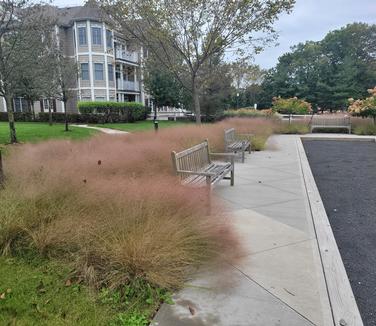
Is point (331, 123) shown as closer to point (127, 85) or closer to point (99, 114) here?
point (99, 114)

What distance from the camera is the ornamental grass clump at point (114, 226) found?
2.99m

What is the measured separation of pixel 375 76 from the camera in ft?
158

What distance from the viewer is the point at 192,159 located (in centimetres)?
591

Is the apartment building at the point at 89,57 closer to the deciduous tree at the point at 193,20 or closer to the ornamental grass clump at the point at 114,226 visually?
the deciduous tree at the point at 193,20

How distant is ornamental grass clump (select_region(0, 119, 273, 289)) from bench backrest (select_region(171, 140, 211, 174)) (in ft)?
2.19

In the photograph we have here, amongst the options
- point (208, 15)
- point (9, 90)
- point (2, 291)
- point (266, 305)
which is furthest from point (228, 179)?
point (9, 90)

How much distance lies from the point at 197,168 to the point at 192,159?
0.35 m

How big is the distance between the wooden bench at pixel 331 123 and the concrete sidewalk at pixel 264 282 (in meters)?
15.5

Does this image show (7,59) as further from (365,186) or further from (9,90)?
(365,186)

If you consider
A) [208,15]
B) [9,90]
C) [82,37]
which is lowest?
[9,90]

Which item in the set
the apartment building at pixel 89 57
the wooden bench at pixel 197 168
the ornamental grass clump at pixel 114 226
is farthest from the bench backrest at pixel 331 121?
the apartment building at pixel 89 57

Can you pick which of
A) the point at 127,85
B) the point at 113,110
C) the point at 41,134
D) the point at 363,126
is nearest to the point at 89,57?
the point at 127,85

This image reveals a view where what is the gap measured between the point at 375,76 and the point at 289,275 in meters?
53.9

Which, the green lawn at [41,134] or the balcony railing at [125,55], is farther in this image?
the balcony railing at [125,55]
